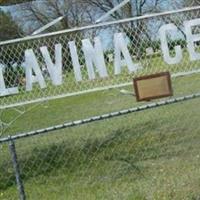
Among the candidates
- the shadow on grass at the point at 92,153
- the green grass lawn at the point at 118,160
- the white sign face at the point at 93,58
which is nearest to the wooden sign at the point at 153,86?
the white sign face at the point at 93,58

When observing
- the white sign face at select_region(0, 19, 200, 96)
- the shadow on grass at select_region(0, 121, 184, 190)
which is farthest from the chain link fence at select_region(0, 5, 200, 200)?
the white sign face at select_region(0, 19, 200, 96)

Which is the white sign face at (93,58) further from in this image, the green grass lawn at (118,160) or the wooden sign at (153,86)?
the green grass lawn at (118,160)

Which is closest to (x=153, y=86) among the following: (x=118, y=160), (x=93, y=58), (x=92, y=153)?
(x=93, y=58)

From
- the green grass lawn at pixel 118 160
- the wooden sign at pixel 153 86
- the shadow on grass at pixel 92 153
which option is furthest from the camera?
the shadow on grass at pixel 92 153

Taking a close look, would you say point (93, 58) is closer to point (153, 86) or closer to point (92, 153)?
point (153, 86)

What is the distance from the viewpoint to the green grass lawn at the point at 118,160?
5.78 metres

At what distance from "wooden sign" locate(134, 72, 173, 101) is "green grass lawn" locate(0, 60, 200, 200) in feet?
3.11

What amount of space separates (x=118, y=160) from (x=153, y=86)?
206cm

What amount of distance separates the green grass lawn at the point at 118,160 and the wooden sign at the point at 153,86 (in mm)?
949

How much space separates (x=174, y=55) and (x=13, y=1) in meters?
2.79

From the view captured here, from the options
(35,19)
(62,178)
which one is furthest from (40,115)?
(35,19)

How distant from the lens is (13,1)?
25.6ft

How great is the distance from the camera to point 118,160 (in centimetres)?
708

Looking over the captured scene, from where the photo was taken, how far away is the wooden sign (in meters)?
5.18
